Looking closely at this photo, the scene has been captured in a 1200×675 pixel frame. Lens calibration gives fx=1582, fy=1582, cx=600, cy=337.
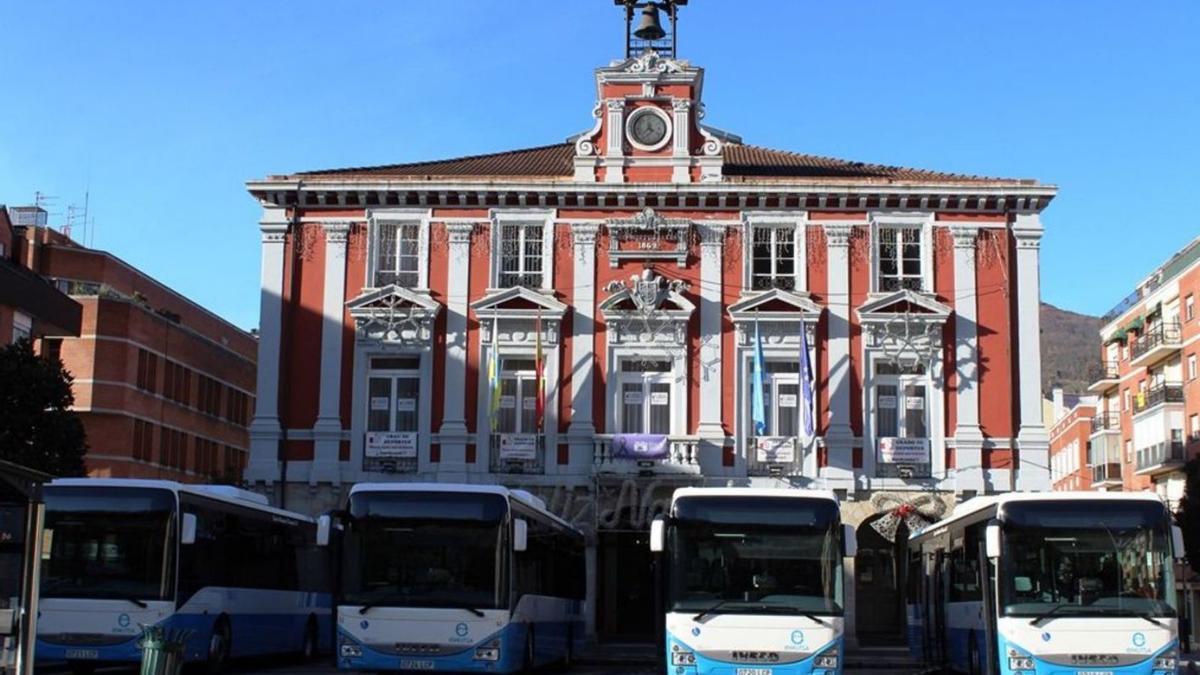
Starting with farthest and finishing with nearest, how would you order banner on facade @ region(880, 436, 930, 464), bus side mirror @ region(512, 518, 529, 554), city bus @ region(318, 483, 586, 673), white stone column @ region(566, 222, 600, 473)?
white stone column @ region(566, 222, 600, 473) < banner on facade @ region(880, 436, 930, 464) < bus side mirror @ region(512, 518, 529, 554) < city bus @ region(318, 483, 586, 673)

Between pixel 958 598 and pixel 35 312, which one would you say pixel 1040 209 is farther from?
pixel 35 312

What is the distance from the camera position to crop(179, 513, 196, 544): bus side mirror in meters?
21.7

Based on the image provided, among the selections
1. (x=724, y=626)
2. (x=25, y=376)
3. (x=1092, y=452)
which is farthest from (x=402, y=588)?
(x=1092, y=452)

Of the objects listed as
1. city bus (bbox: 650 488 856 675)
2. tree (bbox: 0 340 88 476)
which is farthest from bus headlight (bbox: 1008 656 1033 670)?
tree (bbox: 0 340 88 476)

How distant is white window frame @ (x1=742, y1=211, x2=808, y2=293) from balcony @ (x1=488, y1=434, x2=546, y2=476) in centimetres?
607

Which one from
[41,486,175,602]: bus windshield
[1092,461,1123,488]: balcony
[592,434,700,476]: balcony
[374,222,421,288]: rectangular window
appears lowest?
[41,486,175,602]: bus windshield

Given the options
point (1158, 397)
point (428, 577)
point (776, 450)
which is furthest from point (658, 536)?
point (1158, 397)

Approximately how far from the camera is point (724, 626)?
18984 millimetres

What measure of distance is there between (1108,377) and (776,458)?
38.1 metres

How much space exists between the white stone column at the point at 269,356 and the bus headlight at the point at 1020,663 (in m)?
21.3

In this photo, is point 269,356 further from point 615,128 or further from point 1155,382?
point 1155,382

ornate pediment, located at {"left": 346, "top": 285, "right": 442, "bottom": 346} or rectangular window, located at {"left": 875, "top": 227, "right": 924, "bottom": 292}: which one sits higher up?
rectangular window, located at {"left": 875, "top": 227, "right": 924, "bottom": 292}

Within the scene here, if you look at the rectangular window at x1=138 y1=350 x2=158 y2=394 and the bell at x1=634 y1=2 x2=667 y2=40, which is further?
the rectangular window at x1=138 y1=350 x2=158 y2=394

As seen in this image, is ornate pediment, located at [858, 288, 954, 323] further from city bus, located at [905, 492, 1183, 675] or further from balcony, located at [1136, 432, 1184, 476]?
balcony, located at [1136, 432, 1184, 476]
